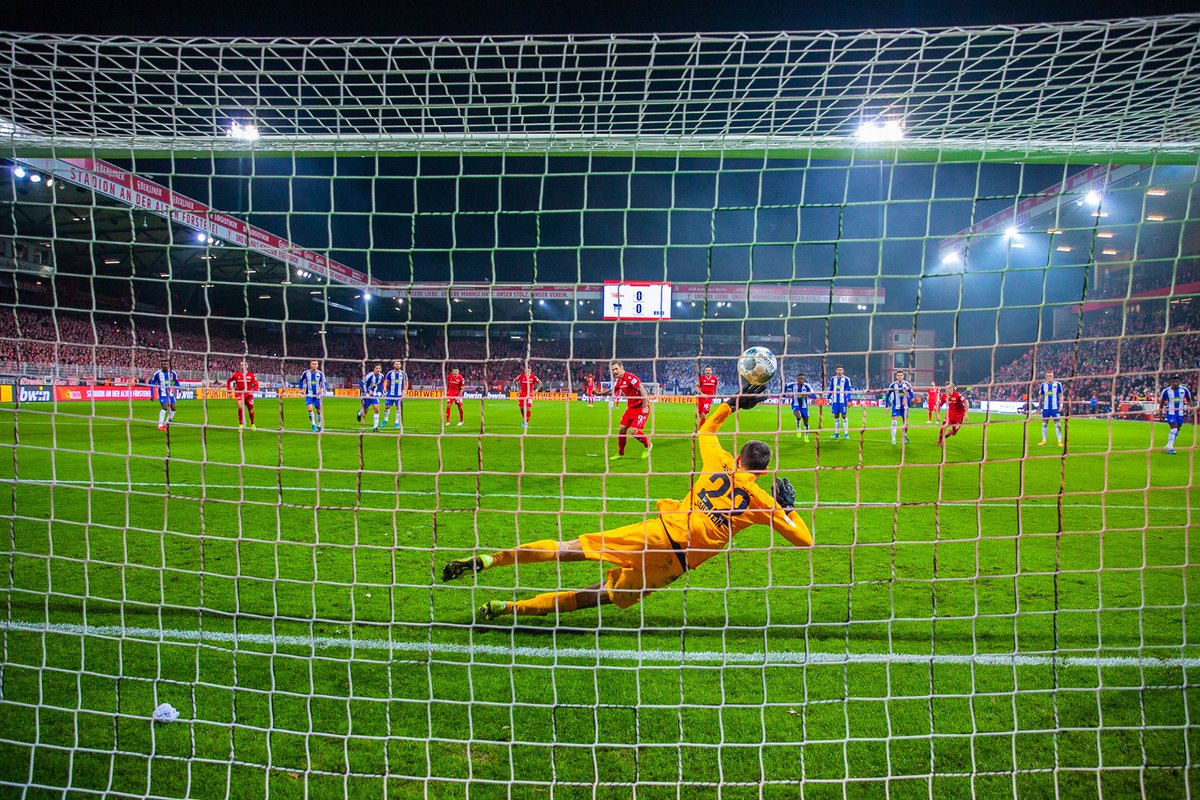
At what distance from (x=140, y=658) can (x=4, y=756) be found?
900 mm

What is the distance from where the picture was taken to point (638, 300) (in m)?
5.48

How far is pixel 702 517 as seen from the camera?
4.12 meters

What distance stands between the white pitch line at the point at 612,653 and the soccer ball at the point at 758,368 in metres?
1.69

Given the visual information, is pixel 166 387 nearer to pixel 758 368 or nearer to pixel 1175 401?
pixel 758 368

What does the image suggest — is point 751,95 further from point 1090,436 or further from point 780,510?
point 1090,436

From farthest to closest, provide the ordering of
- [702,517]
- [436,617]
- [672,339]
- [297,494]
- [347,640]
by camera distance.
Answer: [672,339] → [297,494] → [436,617] → [347,640] → [702,517]

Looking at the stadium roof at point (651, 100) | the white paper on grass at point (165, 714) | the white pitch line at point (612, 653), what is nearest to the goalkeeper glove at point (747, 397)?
the white pitch line at point (612, 653)

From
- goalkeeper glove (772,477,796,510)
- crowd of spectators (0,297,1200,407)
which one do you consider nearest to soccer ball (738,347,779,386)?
goalkeeper glove (772,477,796,510)

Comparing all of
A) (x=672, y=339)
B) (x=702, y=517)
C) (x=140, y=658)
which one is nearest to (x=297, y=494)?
(x=140, y=658)

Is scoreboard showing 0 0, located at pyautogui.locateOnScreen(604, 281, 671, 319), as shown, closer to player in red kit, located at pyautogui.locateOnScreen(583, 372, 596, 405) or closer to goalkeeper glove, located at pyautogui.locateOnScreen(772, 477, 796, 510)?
player in red kit, located at pyautogui.locateOnScreen(583, 372, 596, 405)

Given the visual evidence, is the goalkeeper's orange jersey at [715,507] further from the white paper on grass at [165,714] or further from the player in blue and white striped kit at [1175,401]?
the player in blue and white striped kit at [1175,401]

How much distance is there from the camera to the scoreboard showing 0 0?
484 centimetres

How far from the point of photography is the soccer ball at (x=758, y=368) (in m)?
3.98

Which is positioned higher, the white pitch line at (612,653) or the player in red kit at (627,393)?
the player in red kit at (627,393)
